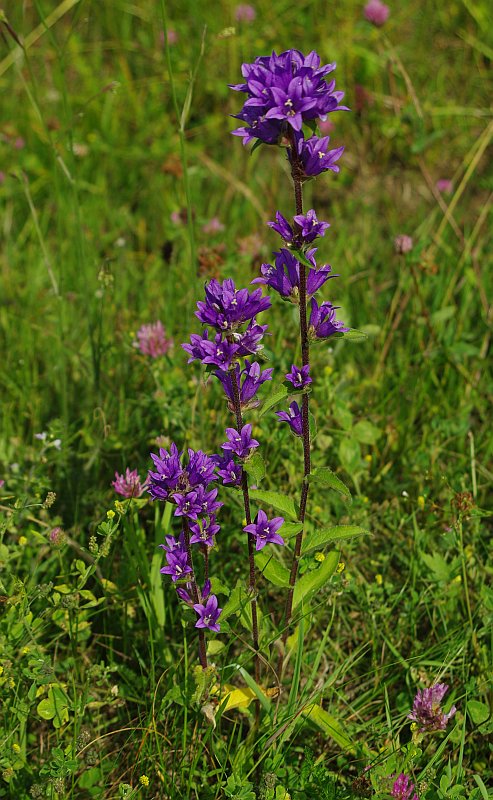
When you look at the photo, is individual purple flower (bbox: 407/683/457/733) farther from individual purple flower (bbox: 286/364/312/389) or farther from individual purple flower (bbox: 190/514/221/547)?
individual purple flower (bbox: 286/364/312/389)

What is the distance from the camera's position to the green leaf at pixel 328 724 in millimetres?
2088

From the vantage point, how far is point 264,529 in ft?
6.39

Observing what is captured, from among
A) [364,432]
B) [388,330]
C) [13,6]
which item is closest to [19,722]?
[364,432]

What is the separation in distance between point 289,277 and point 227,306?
0.17m

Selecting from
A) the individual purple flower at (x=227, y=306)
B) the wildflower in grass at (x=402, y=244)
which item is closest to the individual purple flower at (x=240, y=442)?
the individual purple flower at (x=227, y=306)

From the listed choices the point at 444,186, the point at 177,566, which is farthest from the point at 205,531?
the point at 444,186

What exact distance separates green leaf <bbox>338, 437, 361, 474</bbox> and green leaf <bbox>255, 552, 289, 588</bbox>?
0.71 metres

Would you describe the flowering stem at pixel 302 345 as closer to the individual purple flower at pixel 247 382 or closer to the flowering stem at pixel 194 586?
the individual purple flower at pixel 247 382

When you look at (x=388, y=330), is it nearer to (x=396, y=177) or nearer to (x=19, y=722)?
(x=396, y=177)

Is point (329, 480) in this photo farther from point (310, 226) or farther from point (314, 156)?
point (314, 156)

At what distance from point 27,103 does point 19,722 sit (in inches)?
148

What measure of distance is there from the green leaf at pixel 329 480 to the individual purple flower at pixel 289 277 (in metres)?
0.41

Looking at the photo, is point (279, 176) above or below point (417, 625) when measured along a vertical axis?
above

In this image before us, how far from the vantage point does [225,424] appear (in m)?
2.98
